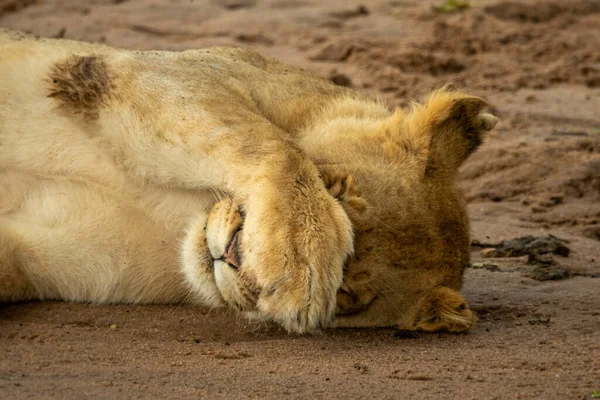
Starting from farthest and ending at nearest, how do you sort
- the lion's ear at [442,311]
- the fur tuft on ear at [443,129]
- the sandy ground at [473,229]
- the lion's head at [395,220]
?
the fur tuft on ear at [443,129]
the lion's ear at [442,311]
the lion's head at [395,220]
the sandy ground at [473,229]

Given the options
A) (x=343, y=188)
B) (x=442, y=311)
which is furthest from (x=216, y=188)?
(x=442, y=311)

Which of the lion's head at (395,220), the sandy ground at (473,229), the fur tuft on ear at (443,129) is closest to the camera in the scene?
the sandy ground at (473,229)

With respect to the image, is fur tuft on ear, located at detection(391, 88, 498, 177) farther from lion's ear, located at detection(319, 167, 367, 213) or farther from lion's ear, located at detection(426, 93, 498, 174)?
lion's ear, located at detection(319, 167, 367, 213)

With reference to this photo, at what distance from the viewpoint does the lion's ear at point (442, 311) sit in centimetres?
376

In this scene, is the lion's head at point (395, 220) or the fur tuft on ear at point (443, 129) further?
the fur tuft on ear at point (443, 129)

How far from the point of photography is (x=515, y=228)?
5.73m

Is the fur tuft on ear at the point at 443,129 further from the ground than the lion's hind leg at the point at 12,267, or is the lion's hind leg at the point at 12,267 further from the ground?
the fur tuft on ear at the point at 443,129

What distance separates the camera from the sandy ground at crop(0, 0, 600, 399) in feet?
10.8

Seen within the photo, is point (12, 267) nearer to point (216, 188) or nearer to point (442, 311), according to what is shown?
point (216, 188)

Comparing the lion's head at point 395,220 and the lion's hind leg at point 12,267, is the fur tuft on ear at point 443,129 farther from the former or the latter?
the lion's hind leg at point 12,267

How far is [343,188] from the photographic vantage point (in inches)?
143

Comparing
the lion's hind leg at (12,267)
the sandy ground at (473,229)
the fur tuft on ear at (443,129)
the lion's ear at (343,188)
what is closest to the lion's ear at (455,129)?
the fur tuft on ear at (443,129)

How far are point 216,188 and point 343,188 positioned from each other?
0.42 meters

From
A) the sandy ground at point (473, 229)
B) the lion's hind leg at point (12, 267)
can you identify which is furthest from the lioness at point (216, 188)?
the sandy ground at point (473, 229)
